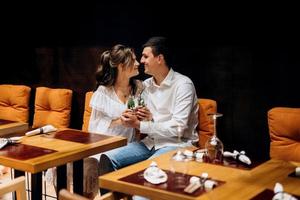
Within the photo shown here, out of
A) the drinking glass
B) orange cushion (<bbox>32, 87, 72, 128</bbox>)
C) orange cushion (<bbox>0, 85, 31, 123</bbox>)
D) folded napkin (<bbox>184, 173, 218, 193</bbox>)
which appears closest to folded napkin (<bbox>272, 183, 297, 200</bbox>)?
folded napkin (<bbox>184, 173, 218, 193</bbox>)

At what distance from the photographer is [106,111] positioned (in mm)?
3508

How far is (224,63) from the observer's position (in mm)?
3643

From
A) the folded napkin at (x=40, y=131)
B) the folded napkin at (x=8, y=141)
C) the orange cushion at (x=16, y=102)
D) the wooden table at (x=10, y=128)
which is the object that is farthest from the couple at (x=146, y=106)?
the orange cushion at (x=16, y=102)

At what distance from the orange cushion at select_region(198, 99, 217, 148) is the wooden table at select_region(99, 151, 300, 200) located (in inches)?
43.3

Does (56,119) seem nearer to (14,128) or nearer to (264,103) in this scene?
(14,128)

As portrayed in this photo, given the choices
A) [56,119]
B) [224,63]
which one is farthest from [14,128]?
[224,63]

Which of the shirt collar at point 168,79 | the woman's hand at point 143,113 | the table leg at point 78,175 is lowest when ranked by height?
the table leg at point 78,175

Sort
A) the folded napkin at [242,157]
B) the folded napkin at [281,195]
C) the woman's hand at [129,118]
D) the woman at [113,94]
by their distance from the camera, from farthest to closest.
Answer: the woman at [113,94] < the woman's hand at [129,118] < the folded napkin at [242,157] < the folded napkin at [281,195]

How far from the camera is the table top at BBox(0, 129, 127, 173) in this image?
2.46m

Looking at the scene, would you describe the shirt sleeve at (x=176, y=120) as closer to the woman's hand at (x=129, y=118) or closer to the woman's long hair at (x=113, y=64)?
the woman's hand at (x=129, y=118)

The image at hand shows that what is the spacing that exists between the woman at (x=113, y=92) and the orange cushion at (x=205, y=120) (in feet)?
1.66

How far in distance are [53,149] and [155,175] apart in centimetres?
82

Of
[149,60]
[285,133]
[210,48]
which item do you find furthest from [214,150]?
[210,48]

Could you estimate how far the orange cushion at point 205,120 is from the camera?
353cm
